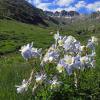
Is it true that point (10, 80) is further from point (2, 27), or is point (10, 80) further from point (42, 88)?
point (2, 27)

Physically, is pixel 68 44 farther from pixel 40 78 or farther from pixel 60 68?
pixel 40 78

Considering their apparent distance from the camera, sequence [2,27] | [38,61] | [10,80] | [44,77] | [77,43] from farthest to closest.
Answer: [2,27] → [10,80] → [77,43] → [38,61] → [44,77]

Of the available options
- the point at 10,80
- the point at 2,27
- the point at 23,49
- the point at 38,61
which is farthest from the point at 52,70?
the point at 2,27

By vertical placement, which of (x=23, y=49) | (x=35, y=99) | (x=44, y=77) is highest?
(x=23, y=49)

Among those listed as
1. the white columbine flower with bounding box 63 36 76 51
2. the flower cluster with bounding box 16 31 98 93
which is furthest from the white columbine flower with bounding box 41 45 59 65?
the white columbine flower with bounding box 63 36 76 51

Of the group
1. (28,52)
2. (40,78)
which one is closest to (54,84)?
(40,78)

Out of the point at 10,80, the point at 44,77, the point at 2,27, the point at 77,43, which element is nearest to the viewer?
the point at 44,77

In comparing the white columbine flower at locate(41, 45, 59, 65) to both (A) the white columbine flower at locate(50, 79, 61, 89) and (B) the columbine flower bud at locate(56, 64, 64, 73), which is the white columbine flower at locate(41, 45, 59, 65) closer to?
(B) the columbine flower bud at locate(56, 64, 64, 73)

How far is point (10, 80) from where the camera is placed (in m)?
8.74

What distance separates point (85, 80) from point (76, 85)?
588 millimetres

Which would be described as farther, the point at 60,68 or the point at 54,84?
the point at 54,84

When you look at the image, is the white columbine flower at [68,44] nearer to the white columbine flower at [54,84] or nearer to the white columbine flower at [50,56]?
the white columbine flower at [50,56]

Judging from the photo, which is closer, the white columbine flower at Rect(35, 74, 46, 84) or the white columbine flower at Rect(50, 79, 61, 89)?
the white columbine flower at Rect(35, 74, 46, 84)

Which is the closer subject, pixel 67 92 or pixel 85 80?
pixel 67 92
